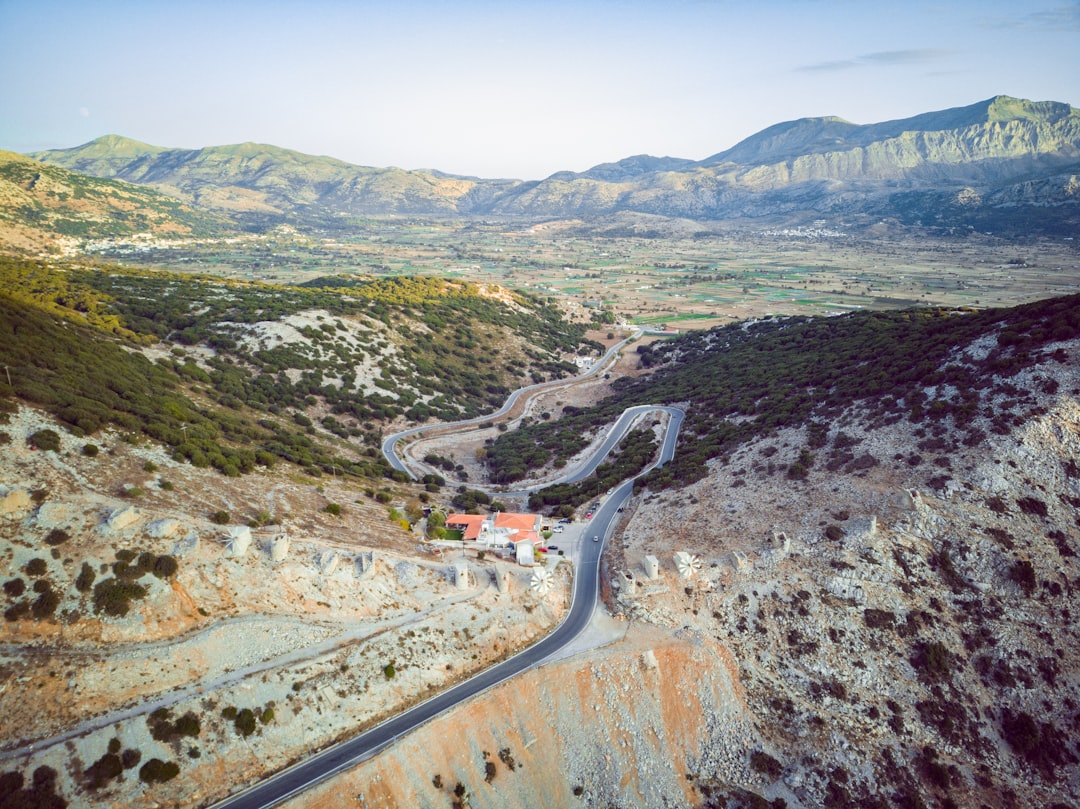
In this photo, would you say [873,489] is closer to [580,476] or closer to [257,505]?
[580,476]

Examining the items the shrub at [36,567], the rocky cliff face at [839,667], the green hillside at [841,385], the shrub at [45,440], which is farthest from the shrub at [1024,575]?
the shrub at [45,440]

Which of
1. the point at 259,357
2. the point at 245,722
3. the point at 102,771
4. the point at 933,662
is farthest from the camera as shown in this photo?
the point at 259,357

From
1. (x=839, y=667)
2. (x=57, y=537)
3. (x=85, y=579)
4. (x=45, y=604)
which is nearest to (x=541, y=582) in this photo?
(x=839, y=667)

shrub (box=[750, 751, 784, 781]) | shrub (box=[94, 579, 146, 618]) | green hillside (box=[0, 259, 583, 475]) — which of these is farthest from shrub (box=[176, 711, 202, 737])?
shrub (box=[750, 751, 784, 781])

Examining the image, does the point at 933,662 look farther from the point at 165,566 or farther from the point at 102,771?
the point at 165,566

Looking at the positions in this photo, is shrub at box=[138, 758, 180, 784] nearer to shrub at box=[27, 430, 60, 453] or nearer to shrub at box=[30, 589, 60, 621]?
shrub at box=[30, 589, 60, 621]

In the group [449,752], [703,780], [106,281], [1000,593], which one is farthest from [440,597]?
[106,281]
